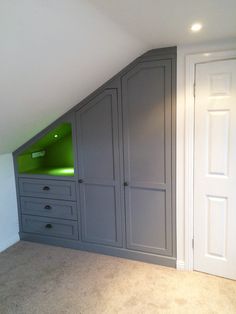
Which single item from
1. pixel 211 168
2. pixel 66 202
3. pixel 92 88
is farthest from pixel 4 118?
pixel 211 168

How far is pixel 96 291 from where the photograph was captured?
2.26 meters

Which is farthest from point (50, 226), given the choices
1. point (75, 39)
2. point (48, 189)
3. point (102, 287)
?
point (75, 39)

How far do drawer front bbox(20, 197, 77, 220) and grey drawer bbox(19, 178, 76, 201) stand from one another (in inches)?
2.4

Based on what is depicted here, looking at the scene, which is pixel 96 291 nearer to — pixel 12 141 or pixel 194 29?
pixel 12 141

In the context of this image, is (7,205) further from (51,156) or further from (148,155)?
(148,155)

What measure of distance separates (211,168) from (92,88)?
1.36 metres

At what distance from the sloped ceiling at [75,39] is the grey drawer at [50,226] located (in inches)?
46.4

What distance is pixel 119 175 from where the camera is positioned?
2.67m

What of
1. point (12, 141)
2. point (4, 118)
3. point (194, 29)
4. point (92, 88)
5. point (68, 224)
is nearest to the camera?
point (194, 29)

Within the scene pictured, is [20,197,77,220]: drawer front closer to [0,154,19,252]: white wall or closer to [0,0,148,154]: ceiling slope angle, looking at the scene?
[0,154,19,252]: white wall

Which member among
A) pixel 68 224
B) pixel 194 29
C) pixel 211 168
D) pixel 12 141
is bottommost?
pixel 68 224

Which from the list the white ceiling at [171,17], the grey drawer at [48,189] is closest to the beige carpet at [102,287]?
the grey drawer at [48,189]

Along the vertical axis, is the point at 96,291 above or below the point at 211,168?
below

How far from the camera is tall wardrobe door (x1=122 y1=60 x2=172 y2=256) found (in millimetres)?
2404
